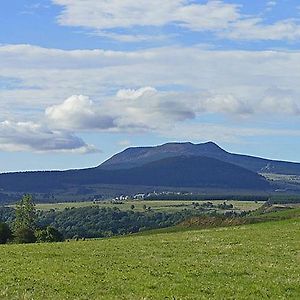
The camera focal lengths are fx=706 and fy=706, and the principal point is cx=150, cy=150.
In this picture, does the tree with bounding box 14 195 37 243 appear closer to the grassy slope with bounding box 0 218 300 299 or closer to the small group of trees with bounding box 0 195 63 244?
the small group of trees with bounding box 0 195 63 244

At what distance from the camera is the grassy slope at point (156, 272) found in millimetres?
24453

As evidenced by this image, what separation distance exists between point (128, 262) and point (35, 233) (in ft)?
177

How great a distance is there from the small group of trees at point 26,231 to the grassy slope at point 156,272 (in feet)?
132

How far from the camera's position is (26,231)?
3393 inches

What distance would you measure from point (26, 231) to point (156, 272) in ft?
194

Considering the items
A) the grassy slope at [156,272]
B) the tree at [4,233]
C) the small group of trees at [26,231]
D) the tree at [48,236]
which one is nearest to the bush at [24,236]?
the small group of trees at [26,231]

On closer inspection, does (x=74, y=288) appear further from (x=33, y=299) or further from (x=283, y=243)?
(x=283, y=243)

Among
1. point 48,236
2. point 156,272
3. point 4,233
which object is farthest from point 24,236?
point 156,272

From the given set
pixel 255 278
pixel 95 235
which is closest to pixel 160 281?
pixel 255 278

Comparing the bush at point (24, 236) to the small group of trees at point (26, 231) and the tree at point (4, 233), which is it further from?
the tree at point (4, 233)

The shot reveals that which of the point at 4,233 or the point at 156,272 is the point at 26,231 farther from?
the point at 156,272

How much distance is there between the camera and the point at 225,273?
2950 centimetres

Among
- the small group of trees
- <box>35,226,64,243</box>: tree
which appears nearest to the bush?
the small group of trees

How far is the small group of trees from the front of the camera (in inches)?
3253
